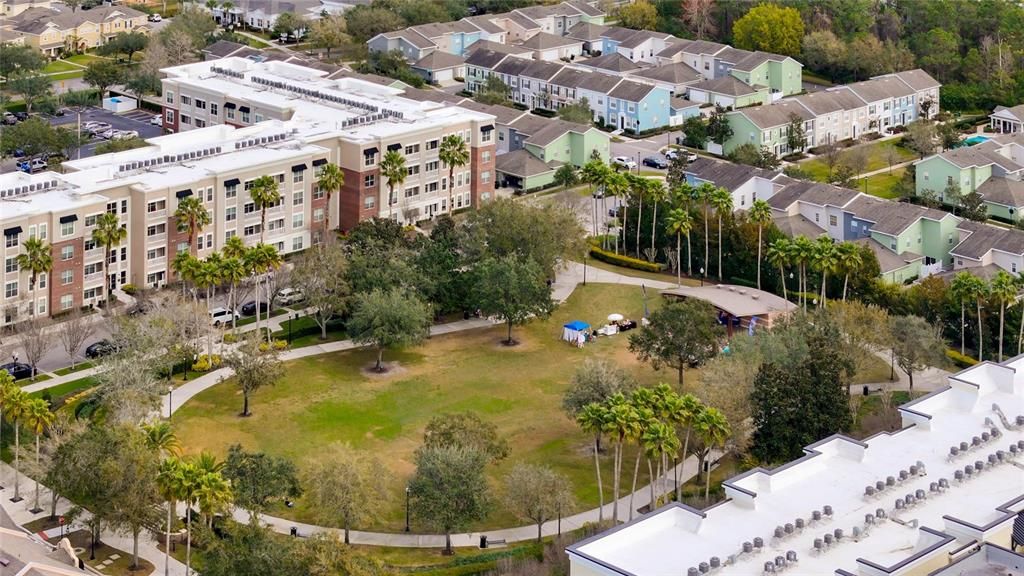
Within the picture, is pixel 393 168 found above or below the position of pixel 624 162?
above

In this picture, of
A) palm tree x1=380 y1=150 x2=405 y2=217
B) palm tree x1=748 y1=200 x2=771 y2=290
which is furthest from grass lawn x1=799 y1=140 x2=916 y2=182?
palm tree x1=380 y1=150 x2=405 y2=217

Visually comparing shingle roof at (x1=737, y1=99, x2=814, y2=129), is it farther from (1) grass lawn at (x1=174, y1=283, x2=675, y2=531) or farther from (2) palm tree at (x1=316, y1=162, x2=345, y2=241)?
(1) grass lawn at (x1=174, y1=283, x2=675, y2=531)

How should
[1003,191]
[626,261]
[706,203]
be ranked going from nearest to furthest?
[706,203], [626,261], [1003,191]

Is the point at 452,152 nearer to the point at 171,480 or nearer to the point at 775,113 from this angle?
the point at 775,113

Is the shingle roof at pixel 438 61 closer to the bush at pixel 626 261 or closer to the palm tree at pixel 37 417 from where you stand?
the bush at pixel 626 261

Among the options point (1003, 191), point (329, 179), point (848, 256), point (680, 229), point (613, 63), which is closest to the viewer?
point (848, 256)

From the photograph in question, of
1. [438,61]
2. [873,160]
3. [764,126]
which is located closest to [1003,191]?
[873,160]

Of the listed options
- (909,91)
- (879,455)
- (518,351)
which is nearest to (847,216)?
(518,351)

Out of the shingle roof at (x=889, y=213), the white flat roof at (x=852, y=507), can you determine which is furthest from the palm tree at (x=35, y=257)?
the shingle roof at (x=889, y=213)
